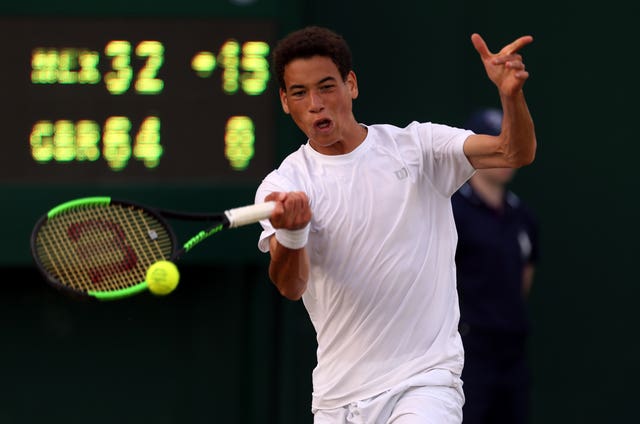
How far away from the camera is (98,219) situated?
4590 mm

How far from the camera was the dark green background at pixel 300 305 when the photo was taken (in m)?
6.64

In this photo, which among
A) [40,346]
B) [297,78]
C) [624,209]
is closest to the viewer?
[297,78]

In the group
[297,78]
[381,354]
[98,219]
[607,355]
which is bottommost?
[607,355]

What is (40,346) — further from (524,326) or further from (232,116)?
(524,326)

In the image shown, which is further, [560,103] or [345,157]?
[560,103]

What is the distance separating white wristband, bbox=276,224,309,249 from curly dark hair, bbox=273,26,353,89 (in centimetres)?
55

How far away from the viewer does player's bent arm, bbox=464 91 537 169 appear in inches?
164

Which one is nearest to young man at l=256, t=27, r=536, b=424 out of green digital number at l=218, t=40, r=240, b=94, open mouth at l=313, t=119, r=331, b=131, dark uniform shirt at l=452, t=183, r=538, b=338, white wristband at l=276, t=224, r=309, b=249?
open mouth at l=313, t=119, r=331, b=131

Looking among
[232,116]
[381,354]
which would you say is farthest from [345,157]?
[232,116]

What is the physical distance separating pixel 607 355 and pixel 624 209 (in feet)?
2.30

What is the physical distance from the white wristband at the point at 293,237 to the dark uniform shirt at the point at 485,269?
194cm

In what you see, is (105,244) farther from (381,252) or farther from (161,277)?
(381,252)

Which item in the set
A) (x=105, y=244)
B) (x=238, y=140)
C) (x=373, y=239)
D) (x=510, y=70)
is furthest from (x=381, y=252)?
(x=238, y=140)

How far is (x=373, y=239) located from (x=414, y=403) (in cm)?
49
